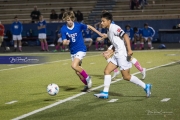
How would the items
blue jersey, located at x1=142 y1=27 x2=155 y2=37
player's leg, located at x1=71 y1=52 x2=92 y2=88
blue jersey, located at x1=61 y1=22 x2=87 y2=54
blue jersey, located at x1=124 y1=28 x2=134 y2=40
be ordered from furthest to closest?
blue jersey, located at x1=124 y1=28 x2=134 y2=40 < blue jersey, located at x1=142 y1=27 x2=155 y2=37 < blue jersey, located at x1=61 y1=22 x2=87 y2=54 < player's leg, located at x1=71 y1=52 x2=92 y2=88

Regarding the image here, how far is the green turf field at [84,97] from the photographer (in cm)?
1039

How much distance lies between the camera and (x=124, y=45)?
491 inches

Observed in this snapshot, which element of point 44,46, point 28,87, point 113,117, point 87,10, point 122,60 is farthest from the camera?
point 87,10

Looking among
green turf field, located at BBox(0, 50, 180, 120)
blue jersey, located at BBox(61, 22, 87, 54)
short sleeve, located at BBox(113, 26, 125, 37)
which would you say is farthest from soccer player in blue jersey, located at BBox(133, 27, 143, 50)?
short sleeve, located at BBox(113, 26, 125, 37)

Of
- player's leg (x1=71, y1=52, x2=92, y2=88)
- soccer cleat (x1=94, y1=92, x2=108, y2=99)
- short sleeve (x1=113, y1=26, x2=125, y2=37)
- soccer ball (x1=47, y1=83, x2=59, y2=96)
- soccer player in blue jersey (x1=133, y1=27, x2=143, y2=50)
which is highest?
short sleeve (x1=113, y1=26, x2=125, y2=37)

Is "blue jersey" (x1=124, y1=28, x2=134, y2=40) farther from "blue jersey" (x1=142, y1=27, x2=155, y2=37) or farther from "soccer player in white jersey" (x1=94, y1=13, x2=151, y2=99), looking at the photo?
→ "soccer player in white jersey" (x1=94, y1=13, x2=151, y2=99)

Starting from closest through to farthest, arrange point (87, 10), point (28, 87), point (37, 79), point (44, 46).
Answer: point (28, 87) → point (37, 79) → point (44, 46) → point (87, 10)

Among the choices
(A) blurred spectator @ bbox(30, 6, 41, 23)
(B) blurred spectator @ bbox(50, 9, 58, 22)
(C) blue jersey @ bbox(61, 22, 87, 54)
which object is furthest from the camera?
(B) blurred spectator @ bbox(50, 9, 58, 22)

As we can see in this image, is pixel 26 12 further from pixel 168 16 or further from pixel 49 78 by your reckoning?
pixel 49 78

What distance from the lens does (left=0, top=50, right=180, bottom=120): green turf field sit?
34.1 feet

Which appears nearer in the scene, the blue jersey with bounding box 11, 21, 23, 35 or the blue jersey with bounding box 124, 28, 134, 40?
the blue jersey with bounding box 11, 21, 23, 35

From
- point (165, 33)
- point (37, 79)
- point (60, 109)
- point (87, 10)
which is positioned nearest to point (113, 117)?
point (60, 109)

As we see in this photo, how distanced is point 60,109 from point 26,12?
3190 cm

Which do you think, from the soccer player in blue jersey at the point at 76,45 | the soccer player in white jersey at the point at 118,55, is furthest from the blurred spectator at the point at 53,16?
the soccer player in white jersey at the point at 118,55
